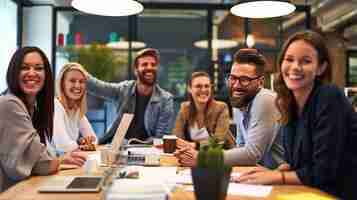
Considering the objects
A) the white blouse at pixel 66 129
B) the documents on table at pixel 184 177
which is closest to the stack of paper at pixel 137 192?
the documents on table at pixel 184 177

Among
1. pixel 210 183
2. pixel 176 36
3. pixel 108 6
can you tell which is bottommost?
pixel 210 183

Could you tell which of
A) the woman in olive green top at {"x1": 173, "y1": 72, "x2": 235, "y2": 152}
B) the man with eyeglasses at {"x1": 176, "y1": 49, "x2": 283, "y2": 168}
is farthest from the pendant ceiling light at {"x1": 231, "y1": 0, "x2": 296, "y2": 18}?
the woman in olive green top at {"x1": 173, "y1": 72, "x2": 235, "y2": 152}

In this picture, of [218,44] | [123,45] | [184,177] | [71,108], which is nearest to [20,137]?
[184,177]

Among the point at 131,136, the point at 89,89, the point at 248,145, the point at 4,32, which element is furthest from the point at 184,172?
the point at 4,32

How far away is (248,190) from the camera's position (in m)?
1.56

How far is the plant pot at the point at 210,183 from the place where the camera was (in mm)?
1265

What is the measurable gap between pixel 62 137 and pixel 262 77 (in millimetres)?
1461

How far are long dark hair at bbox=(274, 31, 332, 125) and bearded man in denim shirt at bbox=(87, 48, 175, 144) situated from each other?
1841 millimetres

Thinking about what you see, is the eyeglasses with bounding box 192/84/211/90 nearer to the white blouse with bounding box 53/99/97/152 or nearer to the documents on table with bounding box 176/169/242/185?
the white blouse with bounding box 53/99/97/152

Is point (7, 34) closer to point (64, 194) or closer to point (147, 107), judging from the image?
point (147, 107)

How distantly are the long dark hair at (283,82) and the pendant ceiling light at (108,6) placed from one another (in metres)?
1.21

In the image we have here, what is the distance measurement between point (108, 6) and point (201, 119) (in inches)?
55.7

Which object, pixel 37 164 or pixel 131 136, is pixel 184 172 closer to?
pixel 37 164

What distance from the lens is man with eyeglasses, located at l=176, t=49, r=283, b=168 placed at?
7.13 ft
